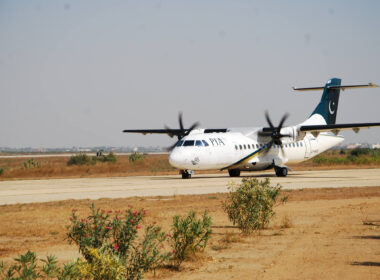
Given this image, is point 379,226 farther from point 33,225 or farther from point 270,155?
point 270,155

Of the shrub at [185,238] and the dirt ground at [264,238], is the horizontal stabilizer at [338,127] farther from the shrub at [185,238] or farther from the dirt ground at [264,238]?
the shrub at [185,238]

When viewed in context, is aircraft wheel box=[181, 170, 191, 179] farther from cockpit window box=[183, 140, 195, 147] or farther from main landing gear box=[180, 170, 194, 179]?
cockpit window box=[183, 140, 195, 147]

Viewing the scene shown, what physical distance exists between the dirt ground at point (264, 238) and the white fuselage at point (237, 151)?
1169 centimetres

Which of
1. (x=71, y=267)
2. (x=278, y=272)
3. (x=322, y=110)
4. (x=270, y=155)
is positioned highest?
(x=322, y=110)

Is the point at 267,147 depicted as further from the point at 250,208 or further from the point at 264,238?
the point at 264,238

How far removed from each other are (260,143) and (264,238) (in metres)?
27.4

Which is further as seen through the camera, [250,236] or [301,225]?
[301,225]

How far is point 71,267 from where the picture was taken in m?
6.45

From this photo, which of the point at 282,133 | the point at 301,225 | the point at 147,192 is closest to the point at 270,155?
the point at 282,133

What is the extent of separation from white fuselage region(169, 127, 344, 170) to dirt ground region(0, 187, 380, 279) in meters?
11.7

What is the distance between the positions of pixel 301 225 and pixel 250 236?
2.46m

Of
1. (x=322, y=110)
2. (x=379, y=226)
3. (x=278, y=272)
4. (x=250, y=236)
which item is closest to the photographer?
(x=278, y=272)

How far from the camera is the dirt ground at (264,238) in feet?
31.9

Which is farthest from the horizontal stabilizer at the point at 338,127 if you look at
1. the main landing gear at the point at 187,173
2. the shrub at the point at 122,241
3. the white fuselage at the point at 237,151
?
the shrub at the point at 122,241
